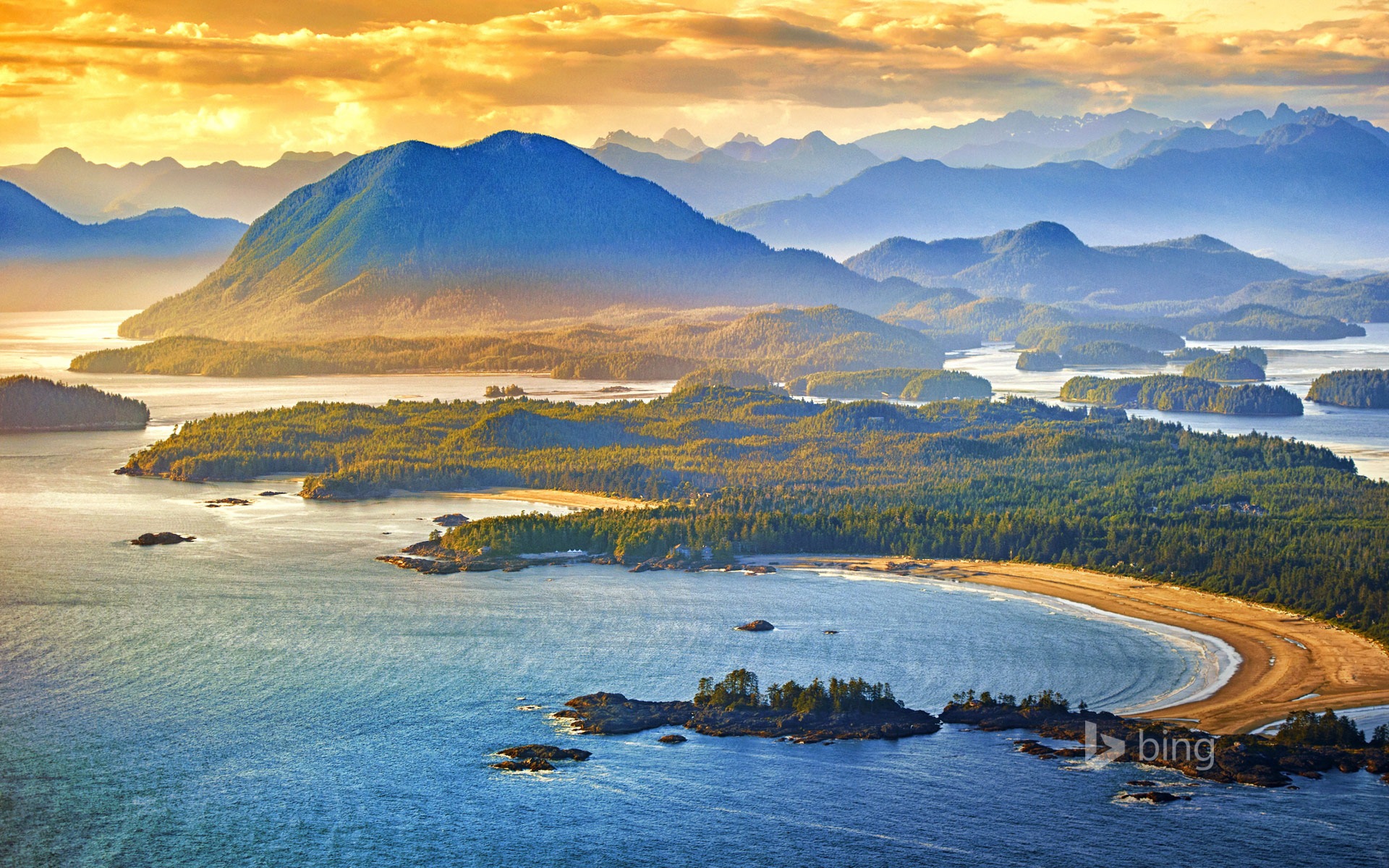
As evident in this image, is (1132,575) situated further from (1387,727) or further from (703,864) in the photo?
(703,864)

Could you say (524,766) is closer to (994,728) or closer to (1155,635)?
(994,728)

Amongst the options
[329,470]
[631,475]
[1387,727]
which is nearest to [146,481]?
[329,470]

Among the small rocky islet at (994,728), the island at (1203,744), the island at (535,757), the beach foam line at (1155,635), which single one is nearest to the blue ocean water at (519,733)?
the beach foam line at (1155,635)

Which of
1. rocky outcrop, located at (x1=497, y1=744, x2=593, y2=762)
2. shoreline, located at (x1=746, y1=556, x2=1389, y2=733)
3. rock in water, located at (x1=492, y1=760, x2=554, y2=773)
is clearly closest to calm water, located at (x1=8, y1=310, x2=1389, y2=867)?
rock in water, located at (x1=492, y1=760, x2=554, y2=773)

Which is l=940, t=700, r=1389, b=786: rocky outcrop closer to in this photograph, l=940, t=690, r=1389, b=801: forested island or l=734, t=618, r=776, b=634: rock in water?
l=940, t=690, r=1389, b=801: forested island

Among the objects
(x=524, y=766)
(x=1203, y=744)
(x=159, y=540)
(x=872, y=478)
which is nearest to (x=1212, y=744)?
(x=1203, y=744)
